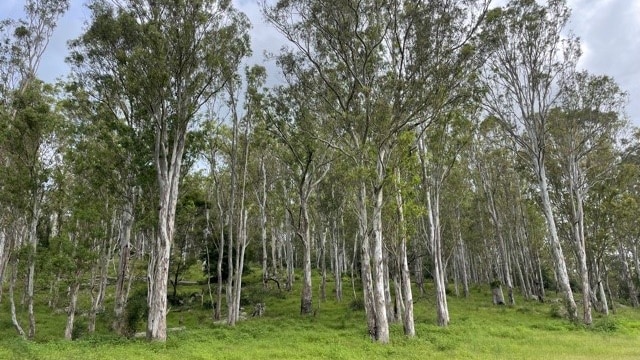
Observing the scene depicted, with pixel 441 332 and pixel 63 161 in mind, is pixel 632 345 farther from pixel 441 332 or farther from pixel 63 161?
pixel 63 161

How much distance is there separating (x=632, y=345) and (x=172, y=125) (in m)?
20.4

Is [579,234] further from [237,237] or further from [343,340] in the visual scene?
[237,237]

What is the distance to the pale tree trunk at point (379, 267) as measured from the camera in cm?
1653

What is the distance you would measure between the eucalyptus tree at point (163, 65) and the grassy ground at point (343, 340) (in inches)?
103

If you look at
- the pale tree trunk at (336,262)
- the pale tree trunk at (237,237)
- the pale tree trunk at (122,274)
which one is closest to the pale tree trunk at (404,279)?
the pale tree trunk at (237,237)

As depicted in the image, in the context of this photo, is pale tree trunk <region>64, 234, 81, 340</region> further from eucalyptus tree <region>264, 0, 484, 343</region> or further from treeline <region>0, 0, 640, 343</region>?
eucalyptus tree <region>264, 0, 484, 343</region>

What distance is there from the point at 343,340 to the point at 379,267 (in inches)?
128

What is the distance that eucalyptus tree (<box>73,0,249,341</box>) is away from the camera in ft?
59.6

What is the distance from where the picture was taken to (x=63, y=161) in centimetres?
2366

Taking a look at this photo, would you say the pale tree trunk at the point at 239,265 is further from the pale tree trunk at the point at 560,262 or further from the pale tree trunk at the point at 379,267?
the pale tree trunk at the point at 560,262

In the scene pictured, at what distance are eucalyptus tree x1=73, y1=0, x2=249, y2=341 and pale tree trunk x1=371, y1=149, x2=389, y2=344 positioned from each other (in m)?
8.13

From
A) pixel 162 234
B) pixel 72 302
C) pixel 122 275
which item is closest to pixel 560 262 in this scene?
pixel 162 234

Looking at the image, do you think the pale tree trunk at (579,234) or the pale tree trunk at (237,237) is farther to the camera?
the pale tree trunk at (579,234)

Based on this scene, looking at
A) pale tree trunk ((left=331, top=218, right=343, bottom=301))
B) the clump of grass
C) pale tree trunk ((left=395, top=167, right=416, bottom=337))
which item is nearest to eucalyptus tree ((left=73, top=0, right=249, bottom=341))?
pale tree trunk ((left=395, top=167, right=416, bottom=337))
